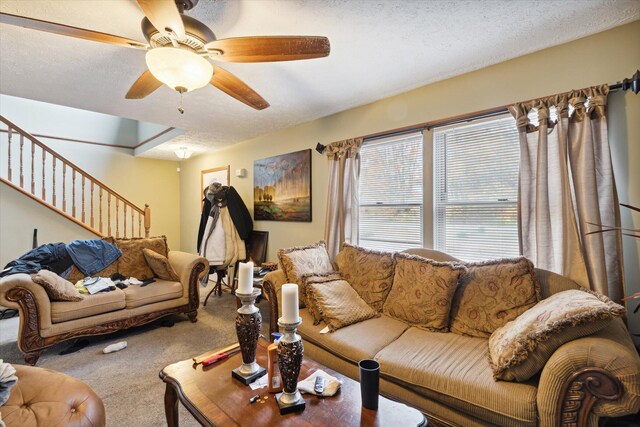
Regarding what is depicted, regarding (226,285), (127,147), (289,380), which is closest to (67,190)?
(127,147)

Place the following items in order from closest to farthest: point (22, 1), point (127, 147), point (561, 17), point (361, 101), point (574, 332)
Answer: point (574, 332)
point (22, 1)
point (561, 17)
point (361, 101)
point (127, 147)

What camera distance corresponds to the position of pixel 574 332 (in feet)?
4.25

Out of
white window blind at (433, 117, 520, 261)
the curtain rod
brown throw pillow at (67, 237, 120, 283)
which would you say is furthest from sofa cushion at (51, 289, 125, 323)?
white window blind at (433, 117, 520, 261)

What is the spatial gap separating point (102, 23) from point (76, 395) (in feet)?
6.69

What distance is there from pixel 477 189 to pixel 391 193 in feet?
2.60

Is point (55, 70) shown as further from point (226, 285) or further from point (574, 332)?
point (574, 332)

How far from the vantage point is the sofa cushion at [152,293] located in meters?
2.93

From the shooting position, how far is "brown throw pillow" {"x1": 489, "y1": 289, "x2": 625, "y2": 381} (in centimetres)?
127

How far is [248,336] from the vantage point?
4.63 feet

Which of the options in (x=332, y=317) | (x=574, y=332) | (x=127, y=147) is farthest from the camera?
(x=127, y=147)

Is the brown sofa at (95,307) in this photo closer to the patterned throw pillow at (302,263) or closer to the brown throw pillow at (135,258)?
the brown throw pillow at (135,258)

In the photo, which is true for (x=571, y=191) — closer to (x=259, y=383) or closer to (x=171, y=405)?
(x=259, y=383)

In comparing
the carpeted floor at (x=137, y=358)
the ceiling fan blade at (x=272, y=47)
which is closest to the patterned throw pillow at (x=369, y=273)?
the carpeted floor at (x=137, y=358)

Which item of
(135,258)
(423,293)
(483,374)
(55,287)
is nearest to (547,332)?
(483,374)
